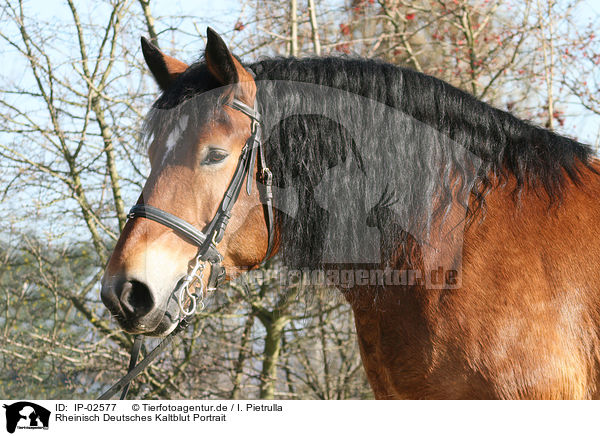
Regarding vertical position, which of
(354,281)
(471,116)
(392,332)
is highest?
(471,116)

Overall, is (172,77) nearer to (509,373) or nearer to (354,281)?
(354,281)

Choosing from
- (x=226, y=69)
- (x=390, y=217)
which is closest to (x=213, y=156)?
(x=226, y=69)

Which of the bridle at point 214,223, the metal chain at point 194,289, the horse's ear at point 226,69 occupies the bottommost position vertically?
the metal chain at point 194,289

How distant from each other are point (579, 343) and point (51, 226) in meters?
4.72

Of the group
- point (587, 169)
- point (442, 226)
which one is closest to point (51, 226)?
point (442, 226)

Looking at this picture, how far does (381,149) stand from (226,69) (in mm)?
647

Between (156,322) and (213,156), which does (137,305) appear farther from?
(213,156)

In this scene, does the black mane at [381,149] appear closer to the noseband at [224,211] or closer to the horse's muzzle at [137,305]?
the noseband at [224,211]

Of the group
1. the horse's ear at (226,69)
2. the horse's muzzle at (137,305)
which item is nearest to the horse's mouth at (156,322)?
the horse's muzzle at (137,305)

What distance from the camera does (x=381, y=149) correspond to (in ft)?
6.57

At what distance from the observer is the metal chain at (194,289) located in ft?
5.95

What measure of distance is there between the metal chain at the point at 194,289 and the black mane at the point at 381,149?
0.37 metres

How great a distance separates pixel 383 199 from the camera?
6.55 ft
